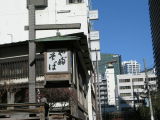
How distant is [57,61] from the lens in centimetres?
1709

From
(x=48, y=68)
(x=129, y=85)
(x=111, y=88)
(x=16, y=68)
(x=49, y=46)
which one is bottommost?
(x=111, y=88)

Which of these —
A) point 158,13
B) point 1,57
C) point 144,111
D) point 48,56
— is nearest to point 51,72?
point 48,56

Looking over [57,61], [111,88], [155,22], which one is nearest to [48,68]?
[57,61]

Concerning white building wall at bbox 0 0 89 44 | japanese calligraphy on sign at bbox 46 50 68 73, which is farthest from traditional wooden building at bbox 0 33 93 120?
white building wall at bbox 0 0 89 44

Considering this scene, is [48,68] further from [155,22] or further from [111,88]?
[111,88]

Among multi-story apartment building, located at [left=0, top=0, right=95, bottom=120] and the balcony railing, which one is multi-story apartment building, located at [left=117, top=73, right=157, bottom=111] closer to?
multi-story apartment building, located at [left=0, top=0, right=95, bottom=120]

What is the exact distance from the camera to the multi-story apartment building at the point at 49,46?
1723 cm

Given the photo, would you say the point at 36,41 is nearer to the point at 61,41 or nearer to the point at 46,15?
the point at 61,41

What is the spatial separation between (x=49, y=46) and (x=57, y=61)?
97cm

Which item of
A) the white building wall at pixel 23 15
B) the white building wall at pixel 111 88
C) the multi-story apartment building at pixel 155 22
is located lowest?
the white building wall at pixel 111 88

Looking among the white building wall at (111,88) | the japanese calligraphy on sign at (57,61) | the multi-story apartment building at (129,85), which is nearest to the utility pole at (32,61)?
the japanese calligraphy on sign at (57,61)

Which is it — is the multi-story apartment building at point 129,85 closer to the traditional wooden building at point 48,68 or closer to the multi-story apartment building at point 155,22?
the multi-story apartment building at point 155,22

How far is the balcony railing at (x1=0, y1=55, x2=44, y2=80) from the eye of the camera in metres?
24.6

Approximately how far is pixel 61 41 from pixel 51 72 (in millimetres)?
1580
